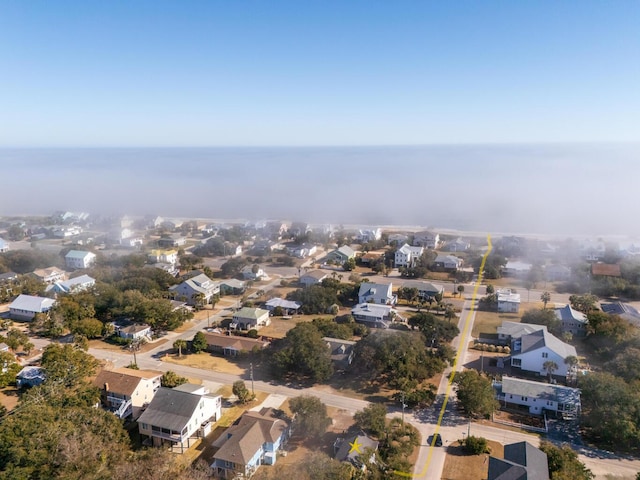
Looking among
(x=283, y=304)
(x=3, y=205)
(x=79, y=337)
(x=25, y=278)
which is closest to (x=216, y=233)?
(x=25, y=278)

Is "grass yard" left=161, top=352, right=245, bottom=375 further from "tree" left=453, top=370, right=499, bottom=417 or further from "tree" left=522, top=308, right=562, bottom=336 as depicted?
"tree" left=522, top=308, right=562, bottom=336

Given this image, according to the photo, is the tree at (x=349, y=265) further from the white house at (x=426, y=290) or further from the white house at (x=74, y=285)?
the white house at (x=74, y=285)

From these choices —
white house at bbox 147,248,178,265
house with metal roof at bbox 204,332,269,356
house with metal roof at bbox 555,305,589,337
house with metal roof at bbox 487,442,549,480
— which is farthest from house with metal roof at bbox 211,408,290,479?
white house at bbox 147,248,178,265

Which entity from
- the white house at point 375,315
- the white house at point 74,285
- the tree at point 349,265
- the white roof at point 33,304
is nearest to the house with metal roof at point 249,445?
the white house at point 375,315

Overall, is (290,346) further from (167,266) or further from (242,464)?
(167,266)

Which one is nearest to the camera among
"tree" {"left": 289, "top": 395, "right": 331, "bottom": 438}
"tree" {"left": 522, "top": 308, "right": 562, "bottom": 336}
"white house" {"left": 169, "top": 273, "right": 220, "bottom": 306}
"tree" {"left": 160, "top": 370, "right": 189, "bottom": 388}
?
"tree" {"left": 289, "top": 395, "right": 331, "bottom": 438}

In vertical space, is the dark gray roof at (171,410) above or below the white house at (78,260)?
Result: above
